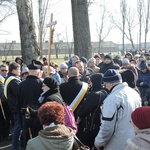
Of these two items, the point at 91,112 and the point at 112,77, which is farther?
the point at 91,112

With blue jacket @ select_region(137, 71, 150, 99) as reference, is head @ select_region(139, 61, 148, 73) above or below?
above

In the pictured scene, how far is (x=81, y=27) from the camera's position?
11891 millimetres

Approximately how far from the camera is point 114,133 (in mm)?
3969

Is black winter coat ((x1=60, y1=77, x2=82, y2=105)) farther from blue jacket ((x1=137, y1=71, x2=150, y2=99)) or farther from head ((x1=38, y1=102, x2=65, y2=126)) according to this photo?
blue jacket ((x1=137, y1=71, x2=150, y2=99))

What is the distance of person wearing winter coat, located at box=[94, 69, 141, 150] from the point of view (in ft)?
12.6

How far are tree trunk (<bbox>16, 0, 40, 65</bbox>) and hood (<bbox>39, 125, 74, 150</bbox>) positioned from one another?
7683 millimetres

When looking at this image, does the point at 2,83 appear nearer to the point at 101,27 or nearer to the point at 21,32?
the point at 21,32

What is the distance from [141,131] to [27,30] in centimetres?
811

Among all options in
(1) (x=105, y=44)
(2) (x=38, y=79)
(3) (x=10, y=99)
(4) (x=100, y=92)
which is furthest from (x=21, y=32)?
(1) (x=105, y=44)

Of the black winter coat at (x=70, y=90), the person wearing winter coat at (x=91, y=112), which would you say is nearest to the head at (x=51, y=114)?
the person wearing winter coat at (x=91, y=112)

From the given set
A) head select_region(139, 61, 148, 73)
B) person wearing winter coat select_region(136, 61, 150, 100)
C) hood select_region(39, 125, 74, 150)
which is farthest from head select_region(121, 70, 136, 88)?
head select_region(139, 61, 148, 73)

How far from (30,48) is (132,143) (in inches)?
321

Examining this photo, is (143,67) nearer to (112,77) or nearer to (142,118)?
(112,77)

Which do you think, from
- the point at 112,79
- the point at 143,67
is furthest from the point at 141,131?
the point at 143,67
